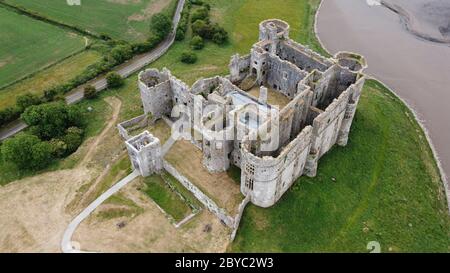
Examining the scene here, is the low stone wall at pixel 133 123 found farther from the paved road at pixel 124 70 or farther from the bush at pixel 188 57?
the bush at pixel 188 57

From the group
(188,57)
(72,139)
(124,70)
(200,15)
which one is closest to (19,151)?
(72,139)

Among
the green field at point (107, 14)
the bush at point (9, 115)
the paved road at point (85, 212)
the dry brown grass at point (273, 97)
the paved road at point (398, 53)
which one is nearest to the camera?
the paved road at point (85, 212)

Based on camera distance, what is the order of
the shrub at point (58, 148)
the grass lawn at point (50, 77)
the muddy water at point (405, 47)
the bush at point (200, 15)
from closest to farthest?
the shrub at point (58, 148) → the muddy water at point (405, 47) → the grass lawn at point (50, 77) → the bush at point (200, 15)

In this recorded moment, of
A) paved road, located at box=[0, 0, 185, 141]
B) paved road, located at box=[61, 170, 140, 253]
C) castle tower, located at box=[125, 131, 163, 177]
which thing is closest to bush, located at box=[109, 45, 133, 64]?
paved road, located at box=[0, 0, 185, 141]

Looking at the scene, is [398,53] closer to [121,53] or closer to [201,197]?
[201,197]

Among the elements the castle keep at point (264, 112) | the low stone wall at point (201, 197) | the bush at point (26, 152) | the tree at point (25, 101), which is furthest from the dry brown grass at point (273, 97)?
the tree at point (25, 101)

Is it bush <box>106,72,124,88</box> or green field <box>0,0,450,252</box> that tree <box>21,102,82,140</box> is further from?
bush <box>106,72,124,88</box>

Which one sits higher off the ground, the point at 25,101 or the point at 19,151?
the point at 19,151
